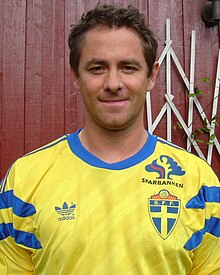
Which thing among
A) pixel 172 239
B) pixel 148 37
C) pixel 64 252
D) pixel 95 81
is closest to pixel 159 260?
pixel 172 239

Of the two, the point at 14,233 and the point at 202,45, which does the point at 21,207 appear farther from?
the point at 202,45

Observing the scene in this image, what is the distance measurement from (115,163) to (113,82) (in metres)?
0.29

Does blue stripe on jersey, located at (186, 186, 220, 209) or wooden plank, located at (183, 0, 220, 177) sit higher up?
wooden plank, located at (183, 0, 220, 177)

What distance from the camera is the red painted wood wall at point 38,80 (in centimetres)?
325

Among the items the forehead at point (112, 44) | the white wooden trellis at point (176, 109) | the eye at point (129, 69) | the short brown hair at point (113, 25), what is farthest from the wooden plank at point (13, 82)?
the eye at point (129, 69)

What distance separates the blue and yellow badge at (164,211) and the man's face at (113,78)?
28 cm

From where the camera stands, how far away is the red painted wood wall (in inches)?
128

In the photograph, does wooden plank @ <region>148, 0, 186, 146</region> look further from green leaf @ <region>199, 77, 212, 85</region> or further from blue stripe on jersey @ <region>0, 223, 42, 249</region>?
blue stripe on jersey @ <region>0, 223, 42, 249</region>

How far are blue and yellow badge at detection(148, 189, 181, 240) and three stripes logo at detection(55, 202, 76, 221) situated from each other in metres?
0.26

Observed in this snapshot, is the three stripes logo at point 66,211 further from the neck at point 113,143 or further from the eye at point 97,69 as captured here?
the eye at point 97,69

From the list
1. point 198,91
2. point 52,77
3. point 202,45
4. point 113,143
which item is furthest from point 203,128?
point 113,143

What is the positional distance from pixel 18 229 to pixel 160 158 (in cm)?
56

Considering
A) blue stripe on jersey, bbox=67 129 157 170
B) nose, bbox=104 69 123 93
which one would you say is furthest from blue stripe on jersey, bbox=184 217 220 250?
nose, bbox=104 69 123 93

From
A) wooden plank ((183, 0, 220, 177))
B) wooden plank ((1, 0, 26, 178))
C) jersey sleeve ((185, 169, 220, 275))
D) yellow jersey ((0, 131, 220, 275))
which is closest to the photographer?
yellow jersey ((0, 131, 220, 275))
